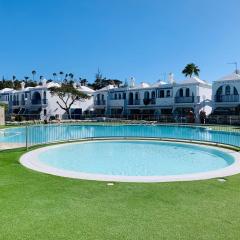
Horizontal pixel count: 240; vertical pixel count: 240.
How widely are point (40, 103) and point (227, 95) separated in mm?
30187

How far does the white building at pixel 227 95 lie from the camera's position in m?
39.6

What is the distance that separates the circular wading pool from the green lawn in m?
1.18

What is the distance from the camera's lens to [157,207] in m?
6.22

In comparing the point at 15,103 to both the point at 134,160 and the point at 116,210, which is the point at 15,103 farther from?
the point at 116,210

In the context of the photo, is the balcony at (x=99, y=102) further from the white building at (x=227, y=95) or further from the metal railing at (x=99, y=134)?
the metal railing at (x=99, y=134)

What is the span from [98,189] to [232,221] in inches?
130

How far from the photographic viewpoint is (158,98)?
156ft

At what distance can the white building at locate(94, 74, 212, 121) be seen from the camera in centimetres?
4334

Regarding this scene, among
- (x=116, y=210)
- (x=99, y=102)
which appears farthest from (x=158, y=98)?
(x=116, y=210)

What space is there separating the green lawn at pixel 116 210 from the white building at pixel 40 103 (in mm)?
45654

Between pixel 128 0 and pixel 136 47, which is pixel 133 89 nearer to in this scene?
pixel 136 47

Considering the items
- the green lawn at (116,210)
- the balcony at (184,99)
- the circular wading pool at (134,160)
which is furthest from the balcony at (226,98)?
the green lawn at (116,210)

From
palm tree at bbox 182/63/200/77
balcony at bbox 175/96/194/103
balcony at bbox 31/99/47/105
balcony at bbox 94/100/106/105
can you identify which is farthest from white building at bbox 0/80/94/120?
palm tree at bbox 182/63/200/77

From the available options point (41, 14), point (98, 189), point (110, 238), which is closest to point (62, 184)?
point (98, 189)
